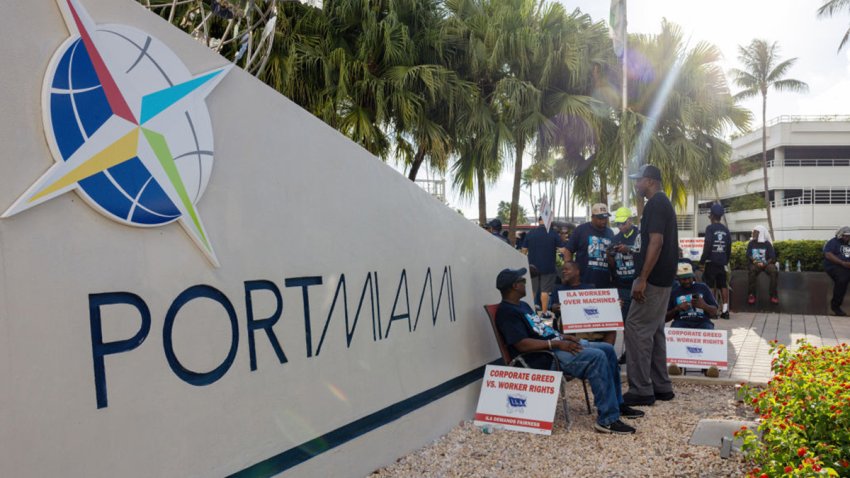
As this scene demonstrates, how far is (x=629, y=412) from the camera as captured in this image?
4766 millimetres

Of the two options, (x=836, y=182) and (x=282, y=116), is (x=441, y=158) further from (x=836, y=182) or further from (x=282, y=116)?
(x=836, y=182)

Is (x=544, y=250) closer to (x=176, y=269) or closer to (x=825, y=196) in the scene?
(x=176, y=269)

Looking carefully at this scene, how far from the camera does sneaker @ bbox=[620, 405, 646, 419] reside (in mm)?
4758

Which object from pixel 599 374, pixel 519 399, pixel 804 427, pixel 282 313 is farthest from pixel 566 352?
pixel 282 313

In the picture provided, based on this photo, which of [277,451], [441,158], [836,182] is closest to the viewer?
[277,451]

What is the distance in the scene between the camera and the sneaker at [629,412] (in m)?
4.76

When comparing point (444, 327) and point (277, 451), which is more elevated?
point (444, 327)

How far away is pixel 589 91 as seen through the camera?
47.6 ft

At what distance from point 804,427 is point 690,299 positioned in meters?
3.81

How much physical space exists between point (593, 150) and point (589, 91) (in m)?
1.43

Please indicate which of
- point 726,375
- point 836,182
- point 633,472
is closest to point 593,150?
point 726,375

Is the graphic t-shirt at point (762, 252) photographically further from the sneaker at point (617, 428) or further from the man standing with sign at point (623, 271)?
the sneaker at point (617, 428)

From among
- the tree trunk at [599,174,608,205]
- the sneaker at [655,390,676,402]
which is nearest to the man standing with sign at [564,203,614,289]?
the sneaker at [655,390,676,402]

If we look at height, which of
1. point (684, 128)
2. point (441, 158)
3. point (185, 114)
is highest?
point (684, 128)
